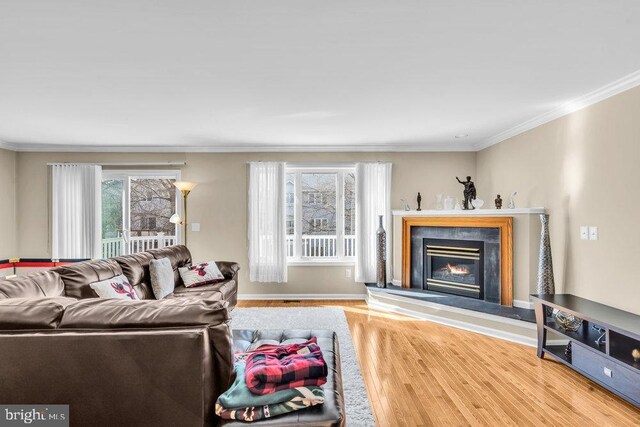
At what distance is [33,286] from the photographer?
96.4 inches

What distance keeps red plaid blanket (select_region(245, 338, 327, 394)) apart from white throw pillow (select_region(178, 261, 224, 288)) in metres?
2.89

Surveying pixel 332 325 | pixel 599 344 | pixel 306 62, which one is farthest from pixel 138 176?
pixel 599 344

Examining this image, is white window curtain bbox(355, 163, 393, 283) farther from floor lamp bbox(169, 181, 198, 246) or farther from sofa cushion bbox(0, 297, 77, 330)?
sofa cushion bbox(0, 297, 77, 330)

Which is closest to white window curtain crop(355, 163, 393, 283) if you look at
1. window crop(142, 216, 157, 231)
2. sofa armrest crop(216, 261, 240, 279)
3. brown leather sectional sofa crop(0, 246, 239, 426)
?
sofa armrest crop(216, 261, 240, 279)

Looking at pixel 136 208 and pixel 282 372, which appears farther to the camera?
pixel 136 208

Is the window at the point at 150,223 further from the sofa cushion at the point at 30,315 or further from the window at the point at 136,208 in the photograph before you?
the sofa cushion at the point at 30,315

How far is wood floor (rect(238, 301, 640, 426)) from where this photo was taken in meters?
2.40

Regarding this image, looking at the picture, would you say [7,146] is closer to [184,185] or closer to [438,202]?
[184,185]

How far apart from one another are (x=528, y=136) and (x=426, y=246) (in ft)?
6.34

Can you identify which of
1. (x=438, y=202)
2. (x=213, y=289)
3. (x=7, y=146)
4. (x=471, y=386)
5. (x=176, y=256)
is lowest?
(x=471, y=386)

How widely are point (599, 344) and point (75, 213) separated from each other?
6655 mm

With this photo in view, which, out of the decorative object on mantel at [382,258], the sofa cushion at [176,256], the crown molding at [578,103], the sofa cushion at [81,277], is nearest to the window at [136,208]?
the sofa cushion at [176,256]

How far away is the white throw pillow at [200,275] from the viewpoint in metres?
4.31

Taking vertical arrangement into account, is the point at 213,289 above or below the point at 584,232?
below
